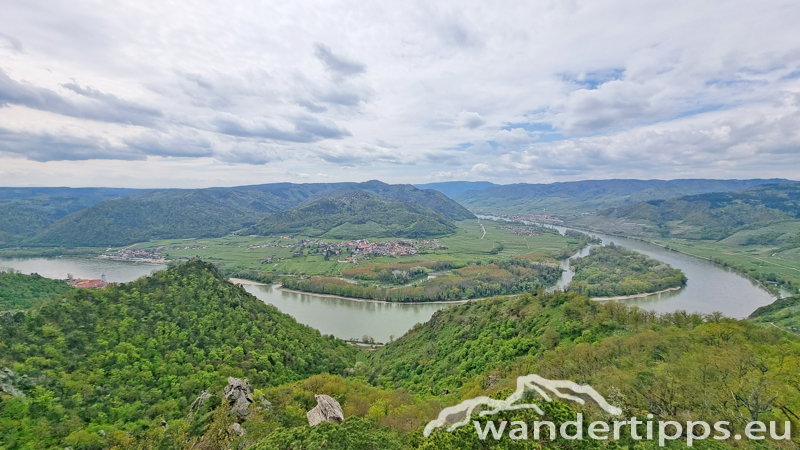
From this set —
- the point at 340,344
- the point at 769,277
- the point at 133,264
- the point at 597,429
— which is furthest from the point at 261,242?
the point at 769,277

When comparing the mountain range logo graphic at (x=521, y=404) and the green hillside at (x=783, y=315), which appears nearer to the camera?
the mountain range logo graphic at (x=521, y=404)

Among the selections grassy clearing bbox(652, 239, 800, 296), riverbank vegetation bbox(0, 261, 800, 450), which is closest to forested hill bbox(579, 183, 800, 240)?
grassy clearing bbox(652, 239, 800, 296)

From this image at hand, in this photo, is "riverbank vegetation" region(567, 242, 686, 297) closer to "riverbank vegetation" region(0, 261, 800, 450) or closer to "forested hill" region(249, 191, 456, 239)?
"riverbank vegetation" region(0, 261, 800, 450)

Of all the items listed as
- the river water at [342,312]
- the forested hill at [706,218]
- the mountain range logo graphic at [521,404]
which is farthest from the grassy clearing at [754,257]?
the mountain range logo graphic at [521,404]

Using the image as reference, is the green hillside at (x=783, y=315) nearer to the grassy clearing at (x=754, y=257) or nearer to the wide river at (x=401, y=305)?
the wide river at (x=401, y=305)

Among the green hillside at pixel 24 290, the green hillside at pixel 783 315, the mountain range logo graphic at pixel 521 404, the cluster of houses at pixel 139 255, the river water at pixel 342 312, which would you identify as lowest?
the river water at pixel 342 312

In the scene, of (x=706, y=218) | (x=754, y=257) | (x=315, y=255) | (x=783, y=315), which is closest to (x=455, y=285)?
(x=783, y=315)
